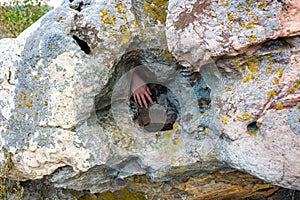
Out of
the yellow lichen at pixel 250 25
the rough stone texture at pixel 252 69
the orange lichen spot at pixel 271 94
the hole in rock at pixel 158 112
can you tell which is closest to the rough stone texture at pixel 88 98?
the hole in rock at pixel 158 112

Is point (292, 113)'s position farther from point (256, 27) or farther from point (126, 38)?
point (126, 38)

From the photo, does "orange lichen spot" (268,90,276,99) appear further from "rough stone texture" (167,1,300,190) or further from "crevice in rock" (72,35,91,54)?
"crevice in rock" (72,35,91,54)

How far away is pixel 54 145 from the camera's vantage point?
88.4 inches

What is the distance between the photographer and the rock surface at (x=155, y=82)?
1823 millimetres

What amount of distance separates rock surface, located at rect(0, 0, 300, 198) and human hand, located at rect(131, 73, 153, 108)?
0.06 meters

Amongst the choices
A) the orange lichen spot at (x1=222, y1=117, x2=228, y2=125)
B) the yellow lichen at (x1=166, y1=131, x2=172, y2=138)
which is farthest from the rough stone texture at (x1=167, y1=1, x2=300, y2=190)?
the yellow lichen at (x1=166, y1=131, x2=172, y2=138)

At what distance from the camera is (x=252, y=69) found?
1.92 meters

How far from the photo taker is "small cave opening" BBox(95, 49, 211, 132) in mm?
2377

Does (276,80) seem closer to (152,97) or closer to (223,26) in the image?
(223,26)

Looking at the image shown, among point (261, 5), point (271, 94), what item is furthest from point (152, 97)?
point (261, 5)

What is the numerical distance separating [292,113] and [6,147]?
2019 millimetres

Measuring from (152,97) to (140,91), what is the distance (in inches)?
7.8

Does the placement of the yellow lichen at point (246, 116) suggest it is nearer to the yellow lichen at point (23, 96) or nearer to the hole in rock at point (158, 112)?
the hole in rock at point (158, 112)

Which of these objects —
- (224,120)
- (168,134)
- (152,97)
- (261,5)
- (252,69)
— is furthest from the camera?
(152,97)
